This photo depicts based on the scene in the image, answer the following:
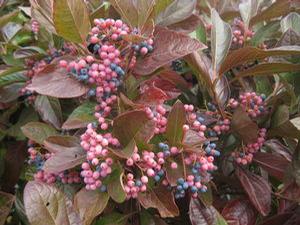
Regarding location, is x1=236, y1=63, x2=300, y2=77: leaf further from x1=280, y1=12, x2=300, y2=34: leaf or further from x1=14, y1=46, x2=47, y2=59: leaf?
x1=14, y1=46, x2=47, y2=59: leaf

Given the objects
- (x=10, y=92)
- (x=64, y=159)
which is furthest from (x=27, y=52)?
(x=64, y=159)

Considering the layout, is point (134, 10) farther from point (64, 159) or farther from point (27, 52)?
point (27, 52)

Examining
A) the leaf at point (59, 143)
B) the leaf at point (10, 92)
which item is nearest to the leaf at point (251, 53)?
the leaf at point (59, 143)

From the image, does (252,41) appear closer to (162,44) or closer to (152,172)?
(162,44)

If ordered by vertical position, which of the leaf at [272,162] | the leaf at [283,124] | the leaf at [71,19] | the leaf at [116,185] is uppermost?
the leaf at [71,19]

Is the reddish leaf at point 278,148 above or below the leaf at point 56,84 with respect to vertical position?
below

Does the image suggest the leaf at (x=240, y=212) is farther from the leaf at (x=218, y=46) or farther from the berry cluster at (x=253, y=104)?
the leaf at (x=218, y=46)

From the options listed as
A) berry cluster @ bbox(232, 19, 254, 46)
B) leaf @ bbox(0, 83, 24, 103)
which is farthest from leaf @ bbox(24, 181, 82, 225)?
berry cluster @ bbox(232, 19, 254, 46)

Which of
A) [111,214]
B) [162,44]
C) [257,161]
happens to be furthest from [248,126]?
[111,214]
